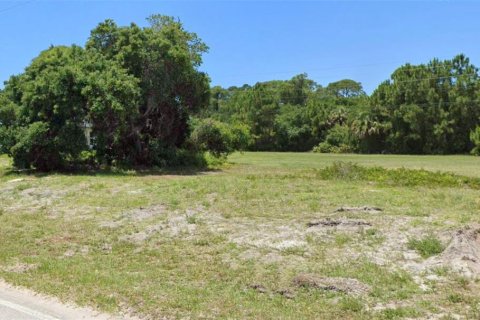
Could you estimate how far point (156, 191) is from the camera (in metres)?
14.4

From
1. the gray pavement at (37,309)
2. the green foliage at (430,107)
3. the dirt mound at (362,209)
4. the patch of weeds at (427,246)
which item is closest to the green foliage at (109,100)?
the dirt mound at (362,209)

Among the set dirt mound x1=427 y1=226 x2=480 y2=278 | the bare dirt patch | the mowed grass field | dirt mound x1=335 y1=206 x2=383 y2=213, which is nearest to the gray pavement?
the mowed grass field

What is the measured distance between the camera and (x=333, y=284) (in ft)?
20.2

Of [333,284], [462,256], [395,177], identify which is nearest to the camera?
[333,284]

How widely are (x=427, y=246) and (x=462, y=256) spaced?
563 mm

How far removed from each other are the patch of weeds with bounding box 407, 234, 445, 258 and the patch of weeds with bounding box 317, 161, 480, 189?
10023 mm

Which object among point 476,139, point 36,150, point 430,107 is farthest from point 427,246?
point 430,107

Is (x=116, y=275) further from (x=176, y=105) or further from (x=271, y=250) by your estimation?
(x=176, y=105)

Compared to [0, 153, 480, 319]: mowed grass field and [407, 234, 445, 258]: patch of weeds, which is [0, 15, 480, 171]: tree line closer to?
[0, 153, 480, 319]: mowed grass field

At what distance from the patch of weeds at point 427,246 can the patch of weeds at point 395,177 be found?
395 inches

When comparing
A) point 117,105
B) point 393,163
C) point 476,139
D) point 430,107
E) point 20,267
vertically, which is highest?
point 430,107

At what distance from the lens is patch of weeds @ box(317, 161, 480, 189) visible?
1778 cm

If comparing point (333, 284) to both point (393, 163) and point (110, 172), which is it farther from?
point (393, 163)

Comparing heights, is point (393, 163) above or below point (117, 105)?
below
